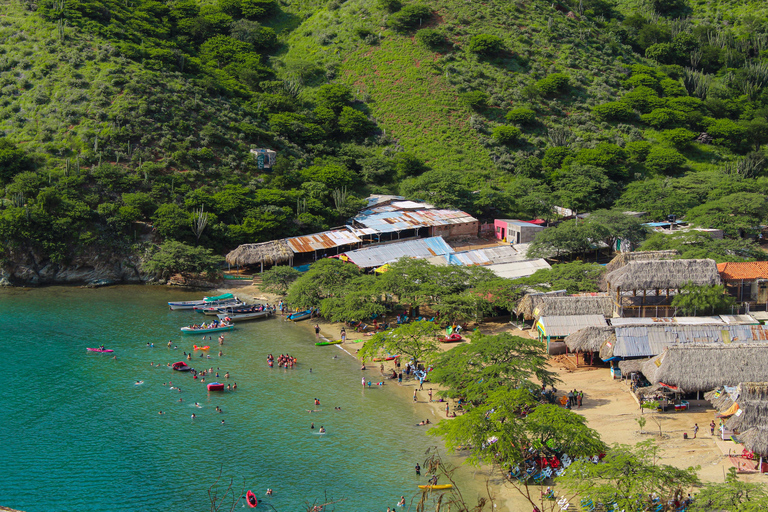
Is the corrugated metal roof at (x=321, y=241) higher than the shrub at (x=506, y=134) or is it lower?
lower

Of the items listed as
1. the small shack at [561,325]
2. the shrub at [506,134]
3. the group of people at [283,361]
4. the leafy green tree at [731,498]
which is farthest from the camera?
the shrub at [506,134]

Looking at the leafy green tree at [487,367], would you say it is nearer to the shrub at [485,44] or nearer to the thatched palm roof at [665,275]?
the thatched palm roof at [665,275]

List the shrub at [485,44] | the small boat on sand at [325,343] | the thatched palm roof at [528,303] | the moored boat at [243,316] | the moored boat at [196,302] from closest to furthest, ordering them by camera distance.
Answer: the thatched palm roof at [528,303]
the small boat on sand at [325,343]
the moored boat at [243,316]
the moored boat at [196,302]
the shrub at [485,44]

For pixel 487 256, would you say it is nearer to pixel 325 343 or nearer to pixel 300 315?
pixel 300 315

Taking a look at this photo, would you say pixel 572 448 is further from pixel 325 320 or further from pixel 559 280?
pixel 325 320

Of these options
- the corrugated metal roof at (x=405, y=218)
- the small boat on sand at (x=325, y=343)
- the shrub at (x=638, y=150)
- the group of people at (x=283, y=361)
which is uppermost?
the shrub at (x=638, y=150)

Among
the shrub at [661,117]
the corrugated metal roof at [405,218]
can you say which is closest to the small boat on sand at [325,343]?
the corrugated metal roof at [405,218]

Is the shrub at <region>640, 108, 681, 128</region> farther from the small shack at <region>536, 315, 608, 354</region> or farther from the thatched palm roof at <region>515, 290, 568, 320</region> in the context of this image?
the small shack at <region>536, 315, 608, 354</region>
